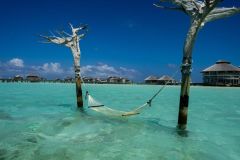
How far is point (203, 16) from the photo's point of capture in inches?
353

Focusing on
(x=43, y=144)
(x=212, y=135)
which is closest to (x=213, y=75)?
(x=212, y=135)

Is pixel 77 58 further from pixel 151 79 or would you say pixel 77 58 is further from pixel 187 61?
pixel 151 79

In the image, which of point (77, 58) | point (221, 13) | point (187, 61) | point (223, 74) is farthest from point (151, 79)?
point (187, 61)

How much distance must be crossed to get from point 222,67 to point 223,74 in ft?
4.96

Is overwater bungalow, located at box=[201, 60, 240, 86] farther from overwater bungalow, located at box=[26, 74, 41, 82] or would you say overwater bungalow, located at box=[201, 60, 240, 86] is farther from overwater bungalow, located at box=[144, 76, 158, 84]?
overwater bungalow, located at box=[26, 74, 41, 82]

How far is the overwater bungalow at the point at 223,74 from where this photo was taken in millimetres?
61000

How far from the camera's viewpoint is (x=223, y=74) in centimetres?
6119

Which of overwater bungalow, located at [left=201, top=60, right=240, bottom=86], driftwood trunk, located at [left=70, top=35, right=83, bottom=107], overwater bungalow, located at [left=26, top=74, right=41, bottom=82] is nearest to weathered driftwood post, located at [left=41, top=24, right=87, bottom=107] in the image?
driftwood trunk, located at [left=70, top=35, right=83, bottom=107]

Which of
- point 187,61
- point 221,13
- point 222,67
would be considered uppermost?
point 222,67

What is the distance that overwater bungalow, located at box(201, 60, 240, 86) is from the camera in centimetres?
6100

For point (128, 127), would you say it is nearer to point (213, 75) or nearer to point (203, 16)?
point (203, 16)

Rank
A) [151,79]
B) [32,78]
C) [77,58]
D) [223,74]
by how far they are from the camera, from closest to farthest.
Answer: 1. [77,58]
2. [223,74]
3. [151,79]
4. [32,78]

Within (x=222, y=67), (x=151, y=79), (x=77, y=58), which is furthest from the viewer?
(x=151, y=79)

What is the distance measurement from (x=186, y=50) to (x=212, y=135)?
3.22 m
